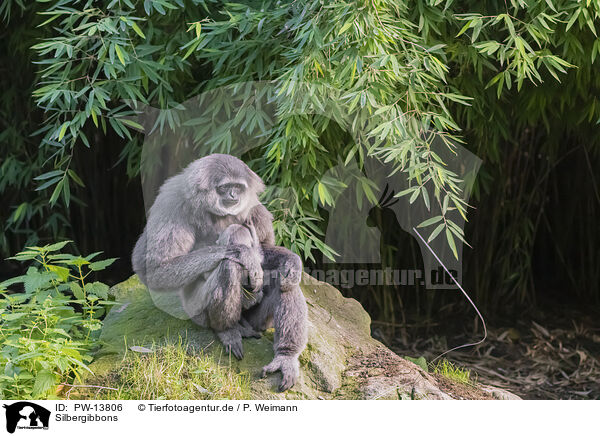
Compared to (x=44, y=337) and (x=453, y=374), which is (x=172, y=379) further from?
(x=453, y=374)

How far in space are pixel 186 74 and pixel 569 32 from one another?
2244 mm

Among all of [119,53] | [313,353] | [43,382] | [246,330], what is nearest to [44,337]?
[43,382]

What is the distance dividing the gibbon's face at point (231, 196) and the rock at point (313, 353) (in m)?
0.61

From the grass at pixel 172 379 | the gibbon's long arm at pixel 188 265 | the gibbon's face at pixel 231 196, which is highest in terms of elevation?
the gibbon's face at pixel 231 196

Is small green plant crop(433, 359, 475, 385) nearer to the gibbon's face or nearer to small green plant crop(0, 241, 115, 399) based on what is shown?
the gibbon's face

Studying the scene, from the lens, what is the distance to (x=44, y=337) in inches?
127

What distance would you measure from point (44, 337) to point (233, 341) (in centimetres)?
90

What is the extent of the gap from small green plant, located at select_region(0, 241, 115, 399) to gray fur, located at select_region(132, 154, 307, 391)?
471mm

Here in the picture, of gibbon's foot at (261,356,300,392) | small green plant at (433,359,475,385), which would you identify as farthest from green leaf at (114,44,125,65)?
small green plant at (433,359,475,385)

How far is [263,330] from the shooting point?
3.28m

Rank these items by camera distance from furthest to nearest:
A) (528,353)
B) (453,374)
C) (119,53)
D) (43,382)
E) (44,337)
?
1. (528,353)
2. (453,374)
3. (119,53)
4. (44,337)
5. (43,382)

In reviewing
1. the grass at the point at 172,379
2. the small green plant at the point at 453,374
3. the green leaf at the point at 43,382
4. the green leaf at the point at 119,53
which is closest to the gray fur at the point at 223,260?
the grass at the point at 172,379

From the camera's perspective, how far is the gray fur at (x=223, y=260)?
3.00 metres

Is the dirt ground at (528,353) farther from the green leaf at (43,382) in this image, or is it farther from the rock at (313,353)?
the green leaf at (43,382)
